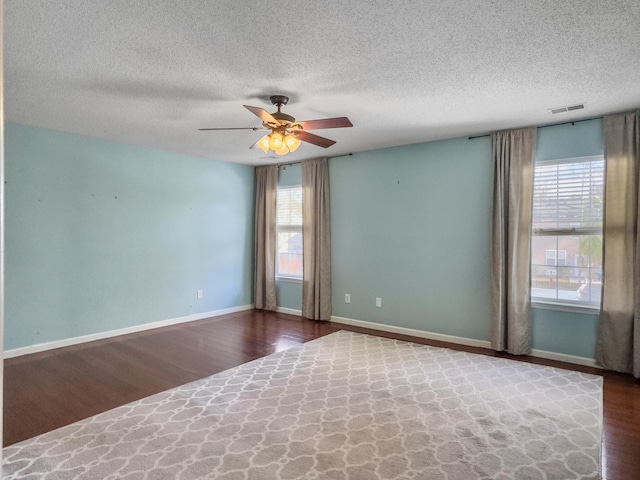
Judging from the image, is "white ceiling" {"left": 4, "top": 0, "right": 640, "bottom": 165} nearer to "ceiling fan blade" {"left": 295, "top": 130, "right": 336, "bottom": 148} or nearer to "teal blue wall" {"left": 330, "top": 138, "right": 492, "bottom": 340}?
"ceiling fan blade" {"left": 295, "top": 130, "right": 336, "bottom": 148}

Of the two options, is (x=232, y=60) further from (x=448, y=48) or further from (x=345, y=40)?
(x=448, y=48)

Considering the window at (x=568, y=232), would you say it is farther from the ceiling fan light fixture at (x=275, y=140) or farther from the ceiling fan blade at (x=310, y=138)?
the ceiling fan light fixture at (x=275, y=140)

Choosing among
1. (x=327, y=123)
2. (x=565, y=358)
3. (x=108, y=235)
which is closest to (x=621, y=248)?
(x=565, y=358)

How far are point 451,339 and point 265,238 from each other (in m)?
3.31

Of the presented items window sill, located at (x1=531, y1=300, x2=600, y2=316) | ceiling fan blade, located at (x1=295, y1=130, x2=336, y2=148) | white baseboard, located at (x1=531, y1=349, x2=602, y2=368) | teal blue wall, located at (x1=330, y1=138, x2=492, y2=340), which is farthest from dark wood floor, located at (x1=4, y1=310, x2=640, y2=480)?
ceiling fan blade, located at (x1=295, y1=130, x2=336, y2=148)

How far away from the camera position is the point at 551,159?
391cm

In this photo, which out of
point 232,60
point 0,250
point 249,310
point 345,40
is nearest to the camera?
point 0,250

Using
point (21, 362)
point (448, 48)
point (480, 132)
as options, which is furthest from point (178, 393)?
point (480, 132)

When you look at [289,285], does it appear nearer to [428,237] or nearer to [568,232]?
[428,237]

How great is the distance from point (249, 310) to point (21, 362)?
10.3 feet

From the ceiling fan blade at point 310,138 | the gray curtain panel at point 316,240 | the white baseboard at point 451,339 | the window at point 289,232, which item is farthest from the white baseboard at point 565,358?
the window at point 289,232

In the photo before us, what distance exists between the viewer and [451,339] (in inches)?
178

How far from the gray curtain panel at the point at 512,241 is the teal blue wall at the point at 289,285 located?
2.92m

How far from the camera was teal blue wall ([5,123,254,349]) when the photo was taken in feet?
13.1
